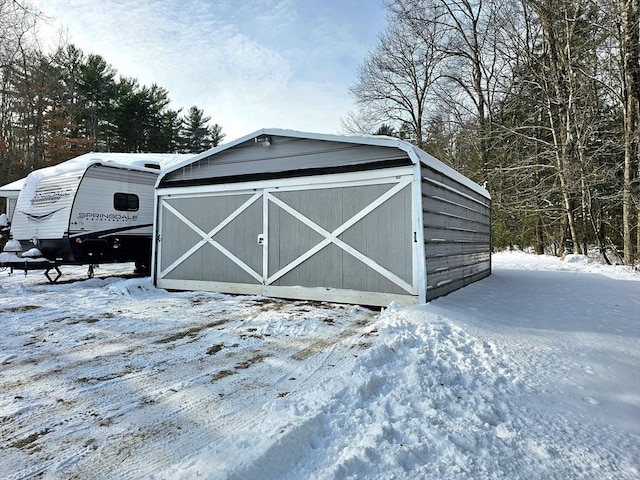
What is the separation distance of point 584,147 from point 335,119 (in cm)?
1384

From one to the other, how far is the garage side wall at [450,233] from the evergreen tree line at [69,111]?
43.5 ft

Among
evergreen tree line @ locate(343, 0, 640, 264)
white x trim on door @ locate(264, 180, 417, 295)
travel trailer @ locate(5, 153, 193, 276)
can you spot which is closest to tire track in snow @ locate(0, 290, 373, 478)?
white x trim on door @ locate(264, 180, 417, 295)

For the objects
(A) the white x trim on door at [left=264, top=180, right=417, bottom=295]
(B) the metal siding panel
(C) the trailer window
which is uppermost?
(B) the metal siding panel

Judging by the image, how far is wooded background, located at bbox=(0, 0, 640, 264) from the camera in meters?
11.4

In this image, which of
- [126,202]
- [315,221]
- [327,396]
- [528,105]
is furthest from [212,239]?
[528,105]

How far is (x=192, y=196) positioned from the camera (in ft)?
23.8

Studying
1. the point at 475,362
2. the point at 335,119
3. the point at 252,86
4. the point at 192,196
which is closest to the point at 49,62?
the point at 252,86

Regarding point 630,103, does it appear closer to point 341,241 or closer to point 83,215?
point 341,241

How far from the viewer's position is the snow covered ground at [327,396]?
5.74 feet

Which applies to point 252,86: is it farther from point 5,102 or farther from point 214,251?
point 5,102

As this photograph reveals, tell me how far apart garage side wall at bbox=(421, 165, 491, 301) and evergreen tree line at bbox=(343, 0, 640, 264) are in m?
5.90

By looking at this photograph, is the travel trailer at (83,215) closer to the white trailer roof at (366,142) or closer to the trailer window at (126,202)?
the trailer window at (126,202)

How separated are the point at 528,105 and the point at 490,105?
9.71 feet

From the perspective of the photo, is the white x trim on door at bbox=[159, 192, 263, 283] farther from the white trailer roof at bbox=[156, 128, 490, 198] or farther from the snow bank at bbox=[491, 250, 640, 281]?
the snow bank at bbox=[491, 250, 640, 281]
